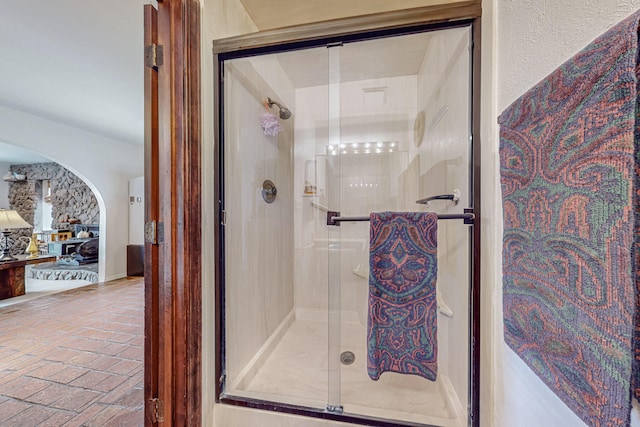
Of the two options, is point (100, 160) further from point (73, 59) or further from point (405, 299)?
point (405, 299)

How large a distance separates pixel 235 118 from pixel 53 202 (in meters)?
7.50

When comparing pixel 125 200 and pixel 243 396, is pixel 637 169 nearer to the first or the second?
pixel 243 396

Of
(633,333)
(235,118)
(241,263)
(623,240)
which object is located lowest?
(241,263)

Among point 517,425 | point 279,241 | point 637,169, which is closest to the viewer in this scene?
point 637,169

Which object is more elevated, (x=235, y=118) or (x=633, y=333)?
(x=235, y=118)

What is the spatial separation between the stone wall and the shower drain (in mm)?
6683

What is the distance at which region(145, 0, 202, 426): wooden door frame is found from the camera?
111cm

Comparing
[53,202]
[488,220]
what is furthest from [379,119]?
[53,202]

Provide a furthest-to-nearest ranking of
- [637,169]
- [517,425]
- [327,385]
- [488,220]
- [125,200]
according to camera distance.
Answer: [125,200] < [327,385] < [488,220] < [517,425] < [637,169]

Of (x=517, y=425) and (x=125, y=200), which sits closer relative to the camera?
(x=517, y=425)

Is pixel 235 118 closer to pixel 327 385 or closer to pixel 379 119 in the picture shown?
pixel 379 119

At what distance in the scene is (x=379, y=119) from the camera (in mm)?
2381

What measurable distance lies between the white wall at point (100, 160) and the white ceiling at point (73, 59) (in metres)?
0.24

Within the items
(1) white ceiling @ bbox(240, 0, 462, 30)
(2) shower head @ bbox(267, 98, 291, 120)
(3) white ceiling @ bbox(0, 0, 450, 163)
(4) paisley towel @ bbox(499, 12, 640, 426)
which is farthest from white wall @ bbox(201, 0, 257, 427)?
(4) paisley towel @ bbox(499, 12, 640, 426)
